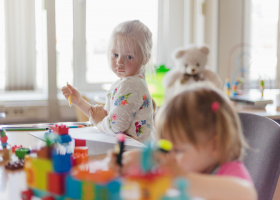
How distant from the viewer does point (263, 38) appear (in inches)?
112

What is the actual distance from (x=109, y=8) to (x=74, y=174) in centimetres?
237

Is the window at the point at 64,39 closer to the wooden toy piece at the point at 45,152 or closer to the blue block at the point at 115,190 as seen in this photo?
the wooden toy piece at the point at 45,152

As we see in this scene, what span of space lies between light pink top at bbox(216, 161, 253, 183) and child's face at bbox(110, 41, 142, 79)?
0.55 meters

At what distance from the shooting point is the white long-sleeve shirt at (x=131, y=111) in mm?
959

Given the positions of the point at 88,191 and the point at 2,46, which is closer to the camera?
the point at 88,191

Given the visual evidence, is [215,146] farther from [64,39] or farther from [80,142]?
[64,39]

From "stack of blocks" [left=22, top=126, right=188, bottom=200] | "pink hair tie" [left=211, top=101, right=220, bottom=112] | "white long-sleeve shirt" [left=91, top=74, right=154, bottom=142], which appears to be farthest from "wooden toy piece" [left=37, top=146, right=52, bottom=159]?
"white long-sleeve shirt" [left=91, top=74, right=154, bottom=142]

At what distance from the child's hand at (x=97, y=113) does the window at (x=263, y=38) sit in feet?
6.41

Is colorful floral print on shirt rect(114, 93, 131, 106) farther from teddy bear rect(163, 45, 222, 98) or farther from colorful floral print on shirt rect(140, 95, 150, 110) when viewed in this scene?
teddy bear rect(163, 45, 222, 98)

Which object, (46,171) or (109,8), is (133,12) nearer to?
(109,8)

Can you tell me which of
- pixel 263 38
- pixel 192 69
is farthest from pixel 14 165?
pixel 263 38

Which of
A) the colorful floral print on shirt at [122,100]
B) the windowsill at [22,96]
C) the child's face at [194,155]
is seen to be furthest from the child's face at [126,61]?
the windowsill at [22,96]

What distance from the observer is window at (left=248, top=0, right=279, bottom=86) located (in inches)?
108

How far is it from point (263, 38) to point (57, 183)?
278cm
